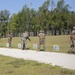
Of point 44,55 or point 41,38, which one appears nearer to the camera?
point 44,55

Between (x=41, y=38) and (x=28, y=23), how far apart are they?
5999 centimetres

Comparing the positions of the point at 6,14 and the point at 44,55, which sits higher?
the point at 6,14

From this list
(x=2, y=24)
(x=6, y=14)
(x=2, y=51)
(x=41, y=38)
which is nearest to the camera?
(x=41, y=38)

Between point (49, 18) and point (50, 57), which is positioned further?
point (49, 18)

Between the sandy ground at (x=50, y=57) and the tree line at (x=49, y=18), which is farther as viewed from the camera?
the tree line at (x=49, y=18)

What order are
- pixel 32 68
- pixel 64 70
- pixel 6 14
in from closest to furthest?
pixel 64 70
pixel 32 68
pixel 6 14

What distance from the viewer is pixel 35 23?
7694 cm

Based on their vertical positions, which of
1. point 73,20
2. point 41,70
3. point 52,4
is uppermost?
point 52,4

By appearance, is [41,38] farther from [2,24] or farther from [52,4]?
[2,24]

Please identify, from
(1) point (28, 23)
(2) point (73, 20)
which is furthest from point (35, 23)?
(2) point (73, 20)

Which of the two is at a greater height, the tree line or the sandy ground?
the tree line

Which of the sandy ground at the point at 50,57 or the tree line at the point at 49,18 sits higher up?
the tree line at the point at 49,18

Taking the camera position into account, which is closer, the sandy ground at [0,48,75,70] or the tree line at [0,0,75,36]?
the sandy ground at [0,48,75,70]

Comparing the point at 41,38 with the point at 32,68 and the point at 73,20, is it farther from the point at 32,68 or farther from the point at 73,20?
the point at 73,20
